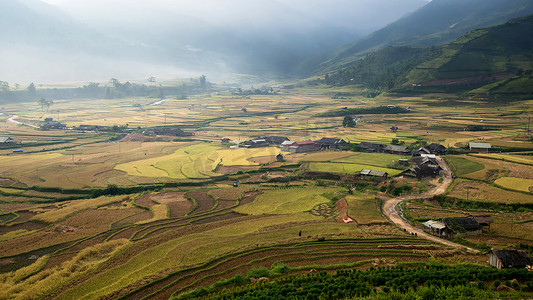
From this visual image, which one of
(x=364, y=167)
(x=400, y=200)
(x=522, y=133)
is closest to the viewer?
(x=400, y=200)

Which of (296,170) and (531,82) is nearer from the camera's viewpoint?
(296,170)

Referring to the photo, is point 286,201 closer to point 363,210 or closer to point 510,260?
point 363,210

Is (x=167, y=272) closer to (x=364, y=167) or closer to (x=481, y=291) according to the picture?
(x=481, y=291)

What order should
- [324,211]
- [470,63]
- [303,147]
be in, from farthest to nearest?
1. [470,63]
2. [303,147]
3. [324,211]

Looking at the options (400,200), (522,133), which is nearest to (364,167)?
(400,200)

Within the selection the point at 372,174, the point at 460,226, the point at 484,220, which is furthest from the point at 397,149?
the point at 460,226

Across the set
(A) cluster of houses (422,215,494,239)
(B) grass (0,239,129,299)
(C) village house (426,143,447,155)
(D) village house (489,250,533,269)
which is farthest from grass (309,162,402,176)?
(B) grass (0,239,129,299)

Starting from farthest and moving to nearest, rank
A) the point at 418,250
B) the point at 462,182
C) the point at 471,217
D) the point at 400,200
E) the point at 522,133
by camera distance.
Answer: the point at 522,133 → the point at 462,182 → the point at 400,200 → the point at 471,217 → the point at 418,250

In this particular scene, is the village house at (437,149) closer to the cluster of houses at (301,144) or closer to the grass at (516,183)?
the cluster of houses at (301,144)
